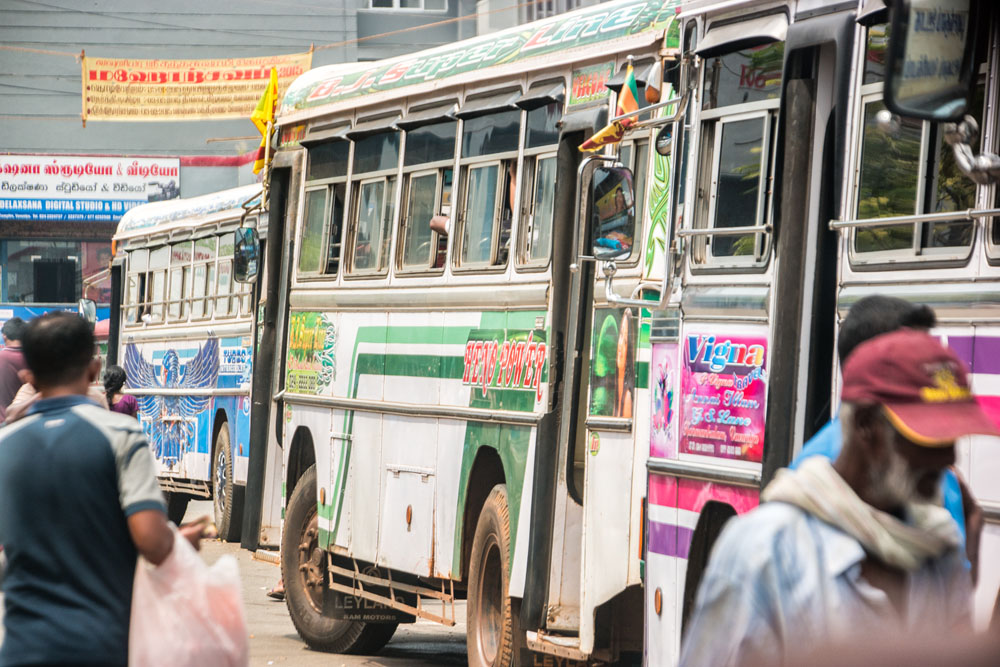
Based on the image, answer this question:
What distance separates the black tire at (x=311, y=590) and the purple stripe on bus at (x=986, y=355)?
7774 millimetres

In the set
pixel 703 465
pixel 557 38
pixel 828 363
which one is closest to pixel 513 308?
pixel 557 38

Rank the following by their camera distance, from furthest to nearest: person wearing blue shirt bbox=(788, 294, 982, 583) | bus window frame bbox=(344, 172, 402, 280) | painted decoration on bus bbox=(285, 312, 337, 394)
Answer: painted decoration on bus bbox=(285, 312, 337, 394)
bus window frame bbox=(344, 172, 402, 280)
person wearing blue shirt bbox=(788, 294, 982, 583)

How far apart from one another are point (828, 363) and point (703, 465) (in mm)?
876

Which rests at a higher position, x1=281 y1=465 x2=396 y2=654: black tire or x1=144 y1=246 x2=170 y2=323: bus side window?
x1=144 y1=246 x2=170 y2=323: bus side window

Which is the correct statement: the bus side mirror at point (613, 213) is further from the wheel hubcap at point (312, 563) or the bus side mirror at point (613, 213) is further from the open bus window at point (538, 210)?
the wheel hubcap at point (312, 563)

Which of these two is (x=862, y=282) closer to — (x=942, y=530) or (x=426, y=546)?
(x=942, y=530)

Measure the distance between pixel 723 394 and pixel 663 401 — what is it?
0.58 meters

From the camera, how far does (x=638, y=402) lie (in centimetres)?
831

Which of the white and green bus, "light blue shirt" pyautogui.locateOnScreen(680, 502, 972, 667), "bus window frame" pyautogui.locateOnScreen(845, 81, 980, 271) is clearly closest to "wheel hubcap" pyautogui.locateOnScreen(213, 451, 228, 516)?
the white and green bus

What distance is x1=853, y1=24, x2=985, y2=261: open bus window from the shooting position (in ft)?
18.2

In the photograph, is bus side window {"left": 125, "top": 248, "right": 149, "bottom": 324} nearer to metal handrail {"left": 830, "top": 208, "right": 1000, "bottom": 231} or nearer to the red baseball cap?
metal handrail {"left": 830, "top": 208, "right": 1000, "bottom": 231}

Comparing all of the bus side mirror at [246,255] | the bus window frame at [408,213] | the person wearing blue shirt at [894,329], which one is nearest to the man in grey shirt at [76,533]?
the person wearing blue shirt at [894,329]

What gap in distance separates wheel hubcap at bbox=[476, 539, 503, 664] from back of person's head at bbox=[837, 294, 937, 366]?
5979 millimetres

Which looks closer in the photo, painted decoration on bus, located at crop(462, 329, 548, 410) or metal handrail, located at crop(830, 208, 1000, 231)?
metal handrail, located at crop(830, 208, 1000, 231)
